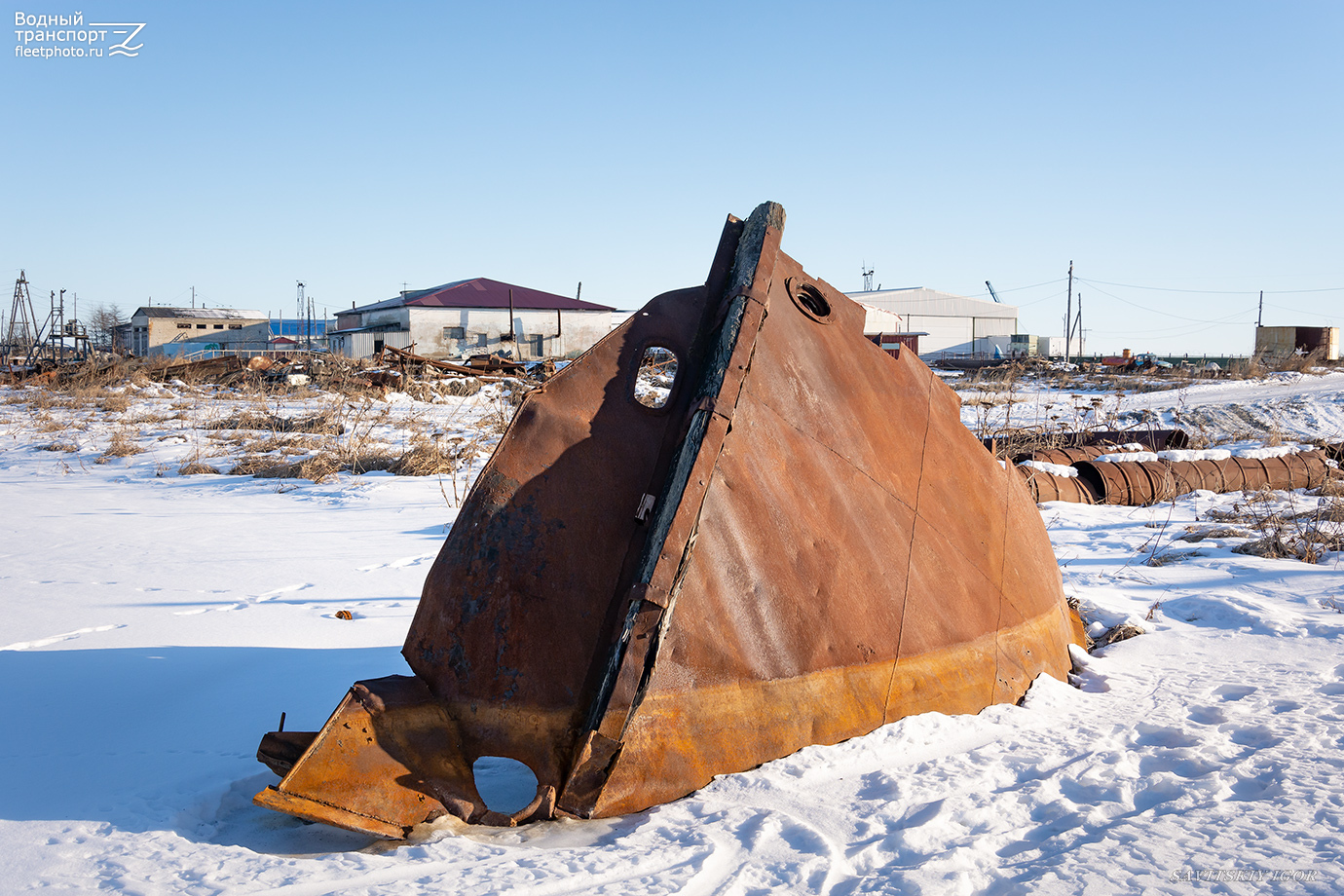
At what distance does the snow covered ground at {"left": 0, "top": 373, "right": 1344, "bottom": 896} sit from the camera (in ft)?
5.74

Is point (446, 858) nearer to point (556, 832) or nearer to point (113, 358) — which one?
point (556, 832)

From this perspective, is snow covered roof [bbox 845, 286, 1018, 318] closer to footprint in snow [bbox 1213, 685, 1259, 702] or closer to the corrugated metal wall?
the corrugated metal wall

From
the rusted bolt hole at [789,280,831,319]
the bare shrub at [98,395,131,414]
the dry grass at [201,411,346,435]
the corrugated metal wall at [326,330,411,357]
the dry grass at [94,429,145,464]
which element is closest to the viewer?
the rusted bolt hole at [789,280,831,319]

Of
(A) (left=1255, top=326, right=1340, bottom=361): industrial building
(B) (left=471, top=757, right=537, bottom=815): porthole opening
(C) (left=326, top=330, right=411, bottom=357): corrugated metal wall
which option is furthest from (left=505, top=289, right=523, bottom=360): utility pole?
(B) (left=471, top=757, right=537, bottom=815): porthole opening

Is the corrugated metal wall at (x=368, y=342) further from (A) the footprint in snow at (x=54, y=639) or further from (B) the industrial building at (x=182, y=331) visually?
(A) the footprint in snow at (x=54, y=639)

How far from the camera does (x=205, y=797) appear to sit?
6.97 feet

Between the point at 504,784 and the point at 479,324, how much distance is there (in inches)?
1476

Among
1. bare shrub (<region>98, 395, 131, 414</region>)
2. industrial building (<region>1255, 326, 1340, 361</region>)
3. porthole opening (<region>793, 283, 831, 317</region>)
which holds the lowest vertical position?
bare shrub (<region>98, 395, 131, 414</region>)

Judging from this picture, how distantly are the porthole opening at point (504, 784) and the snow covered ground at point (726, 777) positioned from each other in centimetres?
26

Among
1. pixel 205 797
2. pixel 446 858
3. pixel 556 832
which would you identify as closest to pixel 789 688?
pixel 556 832

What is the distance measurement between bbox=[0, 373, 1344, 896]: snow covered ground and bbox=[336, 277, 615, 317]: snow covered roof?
3465 centimetres

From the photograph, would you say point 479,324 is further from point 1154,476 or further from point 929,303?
point 1154,476

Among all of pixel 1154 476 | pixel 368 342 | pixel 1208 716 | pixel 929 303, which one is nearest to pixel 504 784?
pixel 1208 716

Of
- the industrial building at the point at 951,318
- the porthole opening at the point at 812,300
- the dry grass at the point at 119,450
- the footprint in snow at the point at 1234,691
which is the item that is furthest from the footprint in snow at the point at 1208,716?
the industrial building at the point at 951,318
